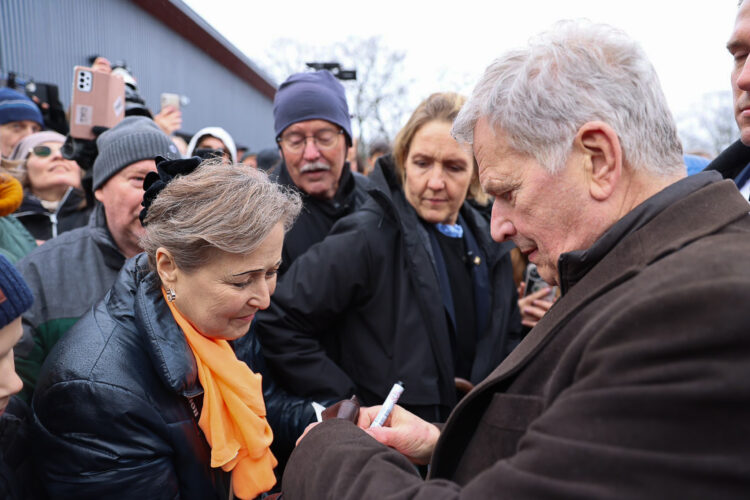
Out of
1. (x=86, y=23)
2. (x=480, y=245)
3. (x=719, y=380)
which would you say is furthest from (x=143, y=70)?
(x=719, y=380)

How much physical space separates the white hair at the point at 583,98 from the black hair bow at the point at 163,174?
1182mm

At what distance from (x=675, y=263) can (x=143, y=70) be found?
14547 mm

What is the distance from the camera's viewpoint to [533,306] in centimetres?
318

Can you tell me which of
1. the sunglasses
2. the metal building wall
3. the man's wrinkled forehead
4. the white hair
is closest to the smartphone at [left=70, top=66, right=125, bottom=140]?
the sunglasses

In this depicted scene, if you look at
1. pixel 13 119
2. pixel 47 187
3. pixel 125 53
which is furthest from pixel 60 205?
pixel 125 53

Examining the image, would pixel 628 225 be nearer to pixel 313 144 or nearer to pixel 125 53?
pixel 313 144

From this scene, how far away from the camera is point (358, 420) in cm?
167

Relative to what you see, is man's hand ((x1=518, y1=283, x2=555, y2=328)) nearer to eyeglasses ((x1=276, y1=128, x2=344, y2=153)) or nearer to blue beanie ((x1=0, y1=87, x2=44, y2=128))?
Answer: eyeglasses ((x1=276, y1=128, x2=344, y2=153))

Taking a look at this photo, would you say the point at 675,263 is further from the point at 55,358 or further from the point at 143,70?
the point at 143,70

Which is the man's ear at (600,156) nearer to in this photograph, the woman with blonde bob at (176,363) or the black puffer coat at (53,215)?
the woman with blonde bob at (176,363)

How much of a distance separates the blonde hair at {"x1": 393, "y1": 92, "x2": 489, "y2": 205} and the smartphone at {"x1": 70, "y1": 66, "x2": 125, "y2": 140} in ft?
5.85

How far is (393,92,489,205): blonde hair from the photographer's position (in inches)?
101

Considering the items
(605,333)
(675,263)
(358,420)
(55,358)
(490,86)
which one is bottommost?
(358,420)

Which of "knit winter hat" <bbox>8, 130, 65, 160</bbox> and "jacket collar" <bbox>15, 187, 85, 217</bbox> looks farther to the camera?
"knit winter hat" <bbox>8, 130, 65, 160</bbox>
